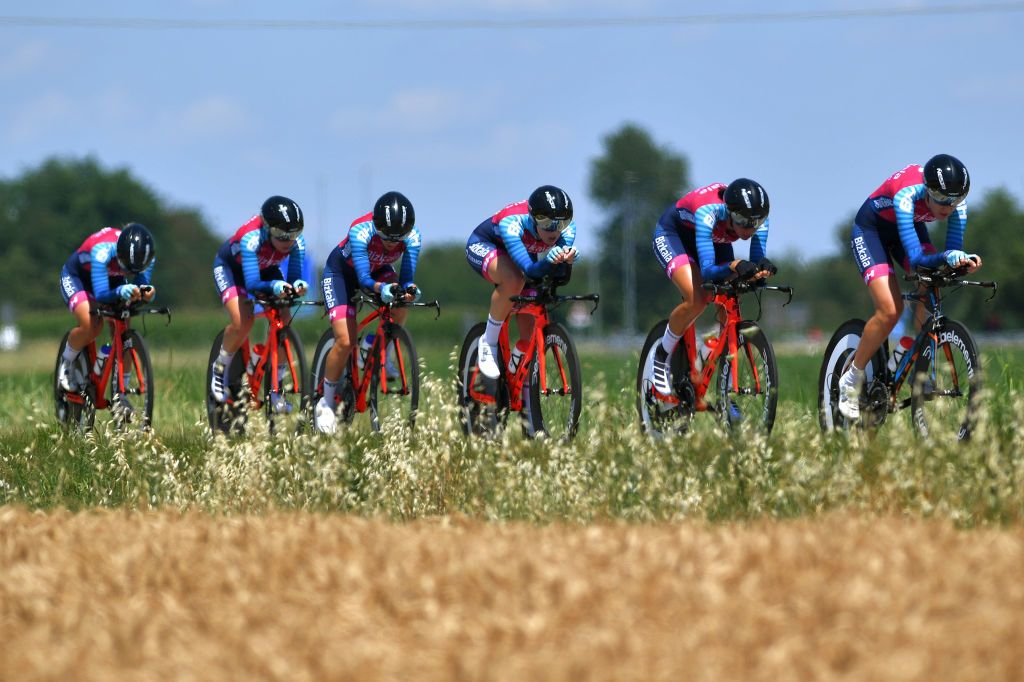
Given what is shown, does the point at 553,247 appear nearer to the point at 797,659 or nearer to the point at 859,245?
the point at 859,245

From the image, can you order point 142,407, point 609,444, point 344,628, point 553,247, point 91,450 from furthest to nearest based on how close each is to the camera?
point 142,407 → point 553,247 → point 91,450 → point 609,444 → point 344,628

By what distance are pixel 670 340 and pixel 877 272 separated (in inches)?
65.1

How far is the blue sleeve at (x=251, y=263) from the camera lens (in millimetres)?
12031

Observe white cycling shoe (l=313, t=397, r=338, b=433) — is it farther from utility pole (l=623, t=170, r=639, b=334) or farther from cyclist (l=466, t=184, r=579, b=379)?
utility pole (l=623, t=170, r=639, b=334)

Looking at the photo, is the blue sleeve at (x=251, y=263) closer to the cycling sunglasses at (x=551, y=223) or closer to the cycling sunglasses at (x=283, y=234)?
the cycling sunglasses at (x=283, y=234)

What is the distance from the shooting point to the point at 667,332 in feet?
34.3

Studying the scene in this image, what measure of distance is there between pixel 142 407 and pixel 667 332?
559 centimetres

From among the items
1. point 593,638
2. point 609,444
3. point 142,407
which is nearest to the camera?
point 593,638

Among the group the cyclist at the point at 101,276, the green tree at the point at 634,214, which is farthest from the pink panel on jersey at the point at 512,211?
the green tree at the point at 634,214

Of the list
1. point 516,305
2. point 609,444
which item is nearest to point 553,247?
point 516,305

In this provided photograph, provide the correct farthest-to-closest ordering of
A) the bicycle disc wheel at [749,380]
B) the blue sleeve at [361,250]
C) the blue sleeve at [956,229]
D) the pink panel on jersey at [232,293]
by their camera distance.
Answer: the pink panel on jersey at [232,293] → the blue sleeve at [361,250] → the bicycle disc wheel at [749,380] → the blue sleeve at [956,229]

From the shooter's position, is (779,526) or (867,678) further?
(779,526)

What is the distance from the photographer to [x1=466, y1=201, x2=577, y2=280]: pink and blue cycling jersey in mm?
10352

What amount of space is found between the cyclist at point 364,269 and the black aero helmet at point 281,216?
1.52 feet
